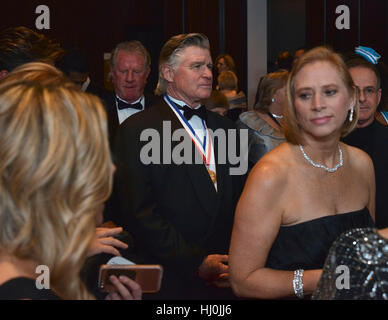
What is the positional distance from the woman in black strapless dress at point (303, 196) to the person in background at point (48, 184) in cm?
93

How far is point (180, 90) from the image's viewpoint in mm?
3061

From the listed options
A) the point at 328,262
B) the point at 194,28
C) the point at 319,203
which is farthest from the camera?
the point at 194,28

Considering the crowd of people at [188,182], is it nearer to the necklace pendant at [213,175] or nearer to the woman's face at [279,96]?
the necklace pendant at [213,175]

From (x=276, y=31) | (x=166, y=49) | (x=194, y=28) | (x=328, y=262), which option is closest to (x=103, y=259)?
(x=328, y=262)

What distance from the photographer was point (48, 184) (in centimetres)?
108

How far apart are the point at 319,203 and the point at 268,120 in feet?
7.56

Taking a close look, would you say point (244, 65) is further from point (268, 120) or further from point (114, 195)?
point (114, 195)

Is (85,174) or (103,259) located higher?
(85,174)

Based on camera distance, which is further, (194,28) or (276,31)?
(276,31)

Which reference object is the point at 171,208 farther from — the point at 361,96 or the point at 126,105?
the point at 126,105

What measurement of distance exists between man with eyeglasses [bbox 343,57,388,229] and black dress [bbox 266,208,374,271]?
31.5 inches

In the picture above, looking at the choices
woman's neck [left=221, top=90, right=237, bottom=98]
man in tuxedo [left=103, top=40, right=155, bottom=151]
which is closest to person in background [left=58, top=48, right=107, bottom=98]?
man in tuxedo [left=103, top=40, right=155, bottom=151]

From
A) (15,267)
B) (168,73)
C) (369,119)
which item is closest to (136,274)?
(15,267)

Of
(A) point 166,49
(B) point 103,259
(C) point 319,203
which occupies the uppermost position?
(A) point 166,49
